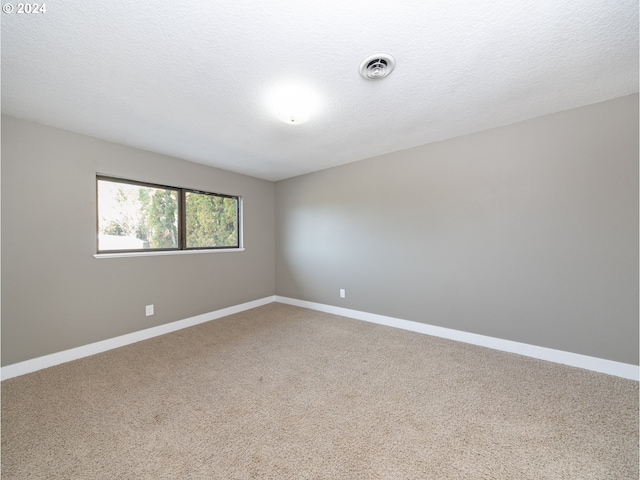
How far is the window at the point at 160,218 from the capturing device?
2.74 m

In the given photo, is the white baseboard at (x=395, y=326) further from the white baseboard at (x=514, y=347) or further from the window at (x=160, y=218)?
the window at (x=160, y=218)

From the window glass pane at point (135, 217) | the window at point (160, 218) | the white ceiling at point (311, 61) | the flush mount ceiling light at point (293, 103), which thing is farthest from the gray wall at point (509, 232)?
the window glass pane at point (135, 217)

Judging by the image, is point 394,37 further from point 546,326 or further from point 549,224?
point 546,326

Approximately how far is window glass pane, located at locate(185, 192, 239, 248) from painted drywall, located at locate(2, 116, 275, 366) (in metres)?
0.27

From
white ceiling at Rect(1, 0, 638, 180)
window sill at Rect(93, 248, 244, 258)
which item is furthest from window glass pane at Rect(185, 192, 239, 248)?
white ceiling at Rect(1, 0, 638, 180)

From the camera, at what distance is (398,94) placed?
6.25ft

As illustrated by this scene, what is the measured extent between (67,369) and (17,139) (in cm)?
207

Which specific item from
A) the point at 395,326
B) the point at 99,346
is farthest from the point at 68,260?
the point at 395,326

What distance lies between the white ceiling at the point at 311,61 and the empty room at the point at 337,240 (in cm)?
2

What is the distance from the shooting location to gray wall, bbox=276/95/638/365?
80.9 inches

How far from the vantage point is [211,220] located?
3.74 m

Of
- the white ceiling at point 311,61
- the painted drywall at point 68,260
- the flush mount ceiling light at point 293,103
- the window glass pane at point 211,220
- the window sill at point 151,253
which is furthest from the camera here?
the window glass pane at point 211,220

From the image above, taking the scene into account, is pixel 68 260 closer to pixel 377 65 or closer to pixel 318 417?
pixel 318 417

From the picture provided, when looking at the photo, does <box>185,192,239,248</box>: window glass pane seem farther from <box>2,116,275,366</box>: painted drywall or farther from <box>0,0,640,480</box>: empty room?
<box>2,116,275,366</box>: painted drywall
